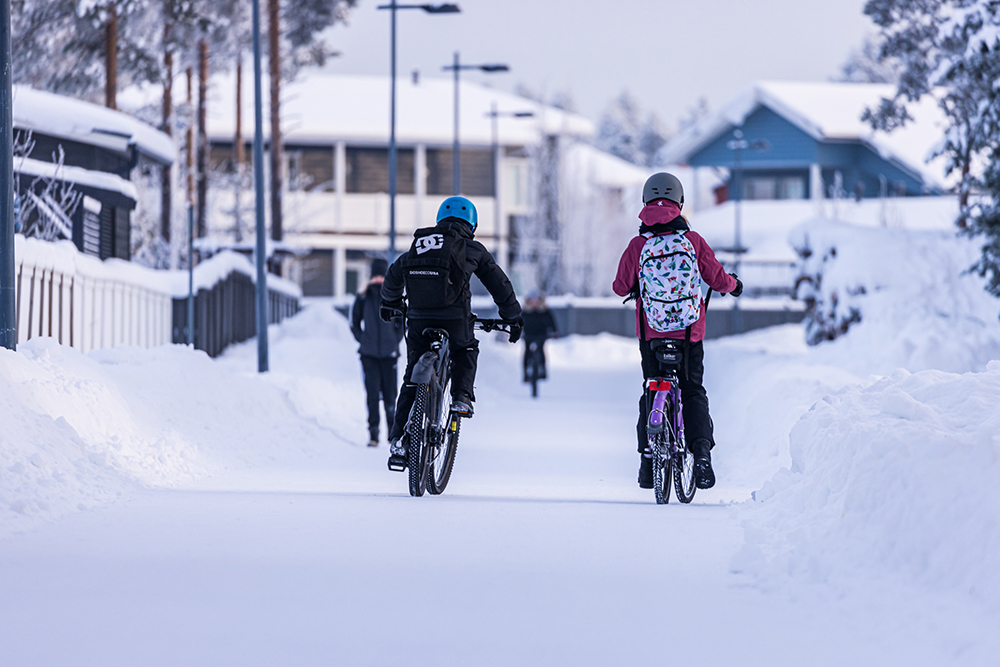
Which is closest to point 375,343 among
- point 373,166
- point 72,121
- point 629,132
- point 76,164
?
point 72,121

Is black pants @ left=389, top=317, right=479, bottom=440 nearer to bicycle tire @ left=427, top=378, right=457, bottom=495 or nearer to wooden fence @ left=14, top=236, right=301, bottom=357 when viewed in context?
bicycle tire @ left=427, top=378, right=457, bottom=495

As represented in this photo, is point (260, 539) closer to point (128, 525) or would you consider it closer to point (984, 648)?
point (128, 525)

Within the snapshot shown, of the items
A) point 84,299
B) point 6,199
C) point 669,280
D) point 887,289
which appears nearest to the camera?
point 669,280

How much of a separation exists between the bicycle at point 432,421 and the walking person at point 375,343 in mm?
3927

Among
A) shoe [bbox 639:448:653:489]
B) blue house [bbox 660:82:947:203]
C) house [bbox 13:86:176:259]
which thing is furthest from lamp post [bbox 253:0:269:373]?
blue house [bbox 660:82:947:203]

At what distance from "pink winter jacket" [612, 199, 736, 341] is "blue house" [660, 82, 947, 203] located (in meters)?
46.6

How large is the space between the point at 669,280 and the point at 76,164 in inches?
554

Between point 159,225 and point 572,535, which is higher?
point 159,225

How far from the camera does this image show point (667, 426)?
7.92 m

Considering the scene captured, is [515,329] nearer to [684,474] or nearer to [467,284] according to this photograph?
[467,284]

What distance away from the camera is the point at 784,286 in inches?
2260

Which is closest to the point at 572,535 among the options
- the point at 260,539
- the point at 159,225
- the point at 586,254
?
the point at 260,539

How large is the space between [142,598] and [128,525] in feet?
5.73

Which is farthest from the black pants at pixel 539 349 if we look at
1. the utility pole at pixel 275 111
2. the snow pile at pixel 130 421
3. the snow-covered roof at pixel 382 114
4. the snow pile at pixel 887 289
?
the snow-covered roof at pixel 382 114
